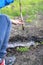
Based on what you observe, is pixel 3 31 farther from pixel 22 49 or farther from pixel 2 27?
pixel 22 49

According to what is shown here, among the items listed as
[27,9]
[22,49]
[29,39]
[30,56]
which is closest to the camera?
[30,56]

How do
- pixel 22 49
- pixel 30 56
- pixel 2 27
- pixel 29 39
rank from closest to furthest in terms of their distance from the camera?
pixel 2 27, pixel 30 56, pixel 22 49, pixel 29 39

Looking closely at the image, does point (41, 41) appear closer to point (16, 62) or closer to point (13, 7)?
point (16, 62)

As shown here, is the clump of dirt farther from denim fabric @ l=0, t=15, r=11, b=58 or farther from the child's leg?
the child's leg

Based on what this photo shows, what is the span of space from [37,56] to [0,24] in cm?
148

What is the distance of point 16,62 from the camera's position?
4.53 meters

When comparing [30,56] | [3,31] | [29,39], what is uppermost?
[3,31]

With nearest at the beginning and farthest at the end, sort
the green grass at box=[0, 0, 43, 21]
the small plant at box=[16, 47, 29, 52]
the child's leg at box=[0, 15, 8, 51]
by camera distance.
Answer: the child's leg at box=[0, 15, 8, 51] < the small plant at box=[16, 47, 29, 52] < the green grass at box=[0, 0, 43, 21]

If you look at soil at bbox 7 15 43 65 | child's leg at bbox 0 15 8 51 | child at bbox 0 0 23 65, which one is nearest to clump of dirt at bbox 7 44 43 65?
soil at bbox 7 15 43 65

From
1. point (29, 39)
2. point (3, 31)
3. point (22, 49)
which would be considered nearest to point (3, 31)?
point (3, 31)

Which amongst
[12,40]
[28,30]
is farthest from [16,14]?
[12,40]

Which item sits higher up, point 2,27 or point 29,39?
point 2,27

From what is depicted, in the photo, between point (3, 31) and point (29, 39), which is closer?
point (3, 31)

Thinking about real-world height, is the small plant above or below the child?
below
